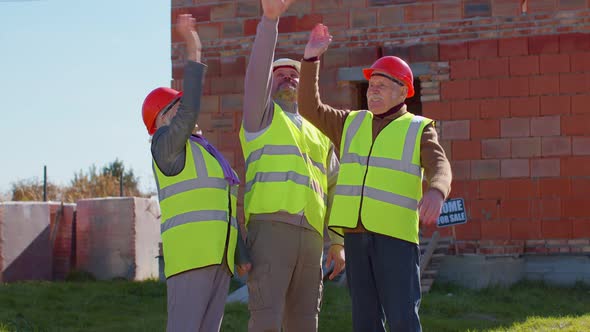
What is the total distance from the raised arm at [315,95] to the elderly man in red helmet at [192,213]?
0.65 meters

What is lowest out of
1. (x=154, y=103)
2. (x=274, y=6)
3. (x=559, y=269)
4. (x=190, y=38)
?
(x=559, y=269)

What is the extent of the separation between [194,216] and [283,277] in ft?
2.09

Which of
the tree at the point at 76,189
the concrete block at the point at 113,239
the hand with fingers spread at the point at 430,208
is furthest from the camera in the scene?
the tree at the point at 76,189

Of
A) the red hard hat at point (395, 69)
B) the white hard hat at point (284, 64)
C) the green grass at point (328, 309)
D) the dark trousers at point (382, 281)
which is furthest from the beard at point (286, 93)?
the green grass at point (328, 309)

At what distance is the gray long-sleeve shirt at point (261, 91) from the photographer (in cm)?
479

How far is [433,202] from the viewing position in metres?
4.38

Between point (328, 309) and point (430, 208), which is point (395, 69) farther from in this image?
point (328, 309)

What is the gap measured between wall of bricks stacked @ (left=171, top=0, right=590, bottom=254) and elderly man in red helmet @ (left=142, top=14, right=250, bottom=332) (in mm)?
6319

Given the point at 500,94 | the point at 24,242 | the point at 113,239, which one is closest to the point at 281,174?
the point at 500,94

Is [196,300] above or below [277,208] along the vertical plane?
below

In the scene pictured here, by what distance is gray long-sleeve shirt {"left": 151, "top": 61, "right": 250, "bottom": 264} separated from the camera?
14.7 feet

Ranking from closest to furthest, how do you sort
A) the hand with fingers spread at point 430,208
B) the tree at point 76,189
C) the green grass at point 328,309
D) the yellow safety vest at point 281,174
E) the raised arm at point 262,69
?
the hand with fingers spread at point 430,208, the raised arm at point 262,69, the yellow safety vest at point 281,174, the green grass at point 328,309, the tree at point 76,189

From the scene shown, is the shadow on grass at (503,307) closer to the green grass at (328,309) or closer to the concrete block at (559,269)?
the green grass at (328,309)

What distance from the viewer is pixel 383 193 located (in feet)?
15.9
